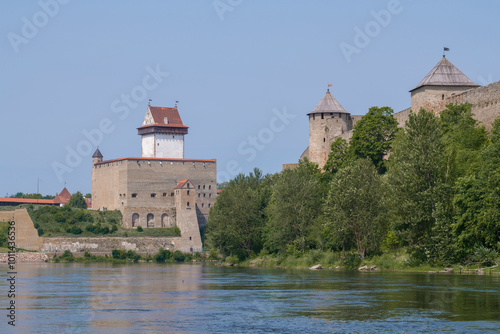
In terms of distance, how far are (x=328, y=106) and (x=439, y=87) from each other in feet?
53.8

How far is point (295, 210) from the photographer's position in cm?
4378

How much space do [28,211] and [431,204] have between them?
5252 cm

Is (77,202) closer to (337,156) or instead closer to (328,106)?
(328,106)

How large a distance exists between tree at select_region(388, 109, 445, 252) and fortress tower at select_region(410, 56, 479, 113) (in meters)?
11.6

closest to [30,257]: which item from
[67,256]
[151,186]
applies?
[67,256]

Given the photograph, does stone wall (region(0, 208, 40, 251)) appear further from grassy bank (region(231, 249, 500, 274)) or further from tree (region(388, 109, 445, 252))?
tree (region(388, 109, 445, 252))

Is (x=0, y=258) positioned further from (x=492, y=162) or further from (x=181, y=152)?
(x=492, y=162)

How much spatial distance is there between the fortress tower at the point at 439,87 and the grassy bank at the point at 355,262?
11.0 m

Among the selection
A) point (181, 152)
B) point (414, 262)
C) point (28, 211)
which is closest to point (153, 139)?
point (181, 152)

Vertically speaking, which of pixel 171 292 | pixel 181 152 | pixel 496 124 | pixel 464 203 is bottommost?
pixel 171 292

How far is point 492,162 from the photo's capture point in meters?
30.9

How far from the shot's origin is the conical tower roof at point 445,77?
46031mm

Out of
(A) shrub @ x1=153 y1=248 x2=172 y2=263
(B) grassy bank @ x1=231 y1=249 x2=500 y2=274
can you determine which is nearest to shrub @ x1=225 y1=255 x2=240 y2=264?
(B) grassy bank @ x1=231 y1=249 x2=500 y2=274

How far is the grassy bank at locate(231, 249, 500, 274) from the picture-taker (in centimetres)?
3250
